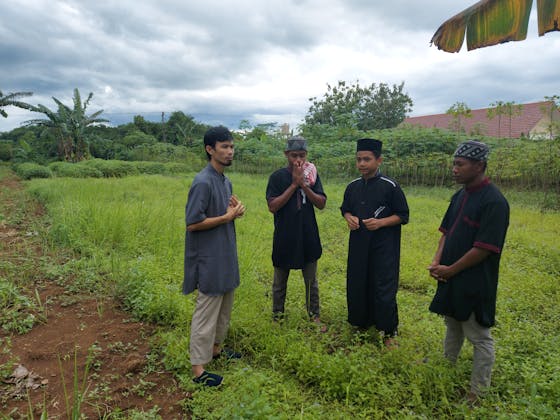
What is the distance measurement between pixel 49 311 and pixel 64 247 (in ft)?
6.77

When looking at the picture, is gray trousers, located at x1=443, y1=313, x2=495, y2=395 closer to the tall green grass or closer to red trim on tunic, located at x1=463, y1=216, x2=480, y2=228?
the tall green grass

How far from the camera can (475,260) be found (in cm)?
247

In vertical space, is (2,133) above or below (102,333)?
above

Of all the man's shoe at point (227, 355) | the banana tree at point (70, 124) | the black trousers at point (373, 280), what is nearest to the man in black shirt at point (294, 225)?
the black trousers at point (373, 280)

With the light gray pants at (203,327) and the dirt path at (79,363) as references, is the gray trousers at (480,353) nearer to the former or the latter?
the light gray pants at (203,327)

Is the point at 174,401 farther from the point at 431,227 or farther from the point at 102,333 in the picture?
the point at 431,227

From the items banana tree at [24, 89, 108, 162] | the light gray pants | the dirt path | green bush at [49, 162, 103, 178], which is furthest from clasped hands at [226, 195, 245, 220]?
banana tree at [24, 89, 108, 162]

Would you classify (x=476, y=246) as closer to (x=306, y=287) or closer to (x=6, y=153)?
(x=306, y=287)

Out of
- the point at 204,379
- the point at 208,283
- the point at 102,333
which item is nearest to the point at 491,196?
the point at 208,283

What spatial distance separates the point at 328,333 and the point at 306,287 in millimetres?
474

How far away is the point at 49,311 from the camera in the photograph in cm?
382

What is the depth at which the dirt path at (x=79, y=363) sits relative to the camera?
2.55 m

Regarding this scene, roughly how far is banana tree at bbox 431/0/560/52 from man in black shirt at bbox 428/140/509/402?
1.62m

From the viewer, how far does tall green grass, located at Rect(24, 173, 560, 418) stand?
2.50 metres
